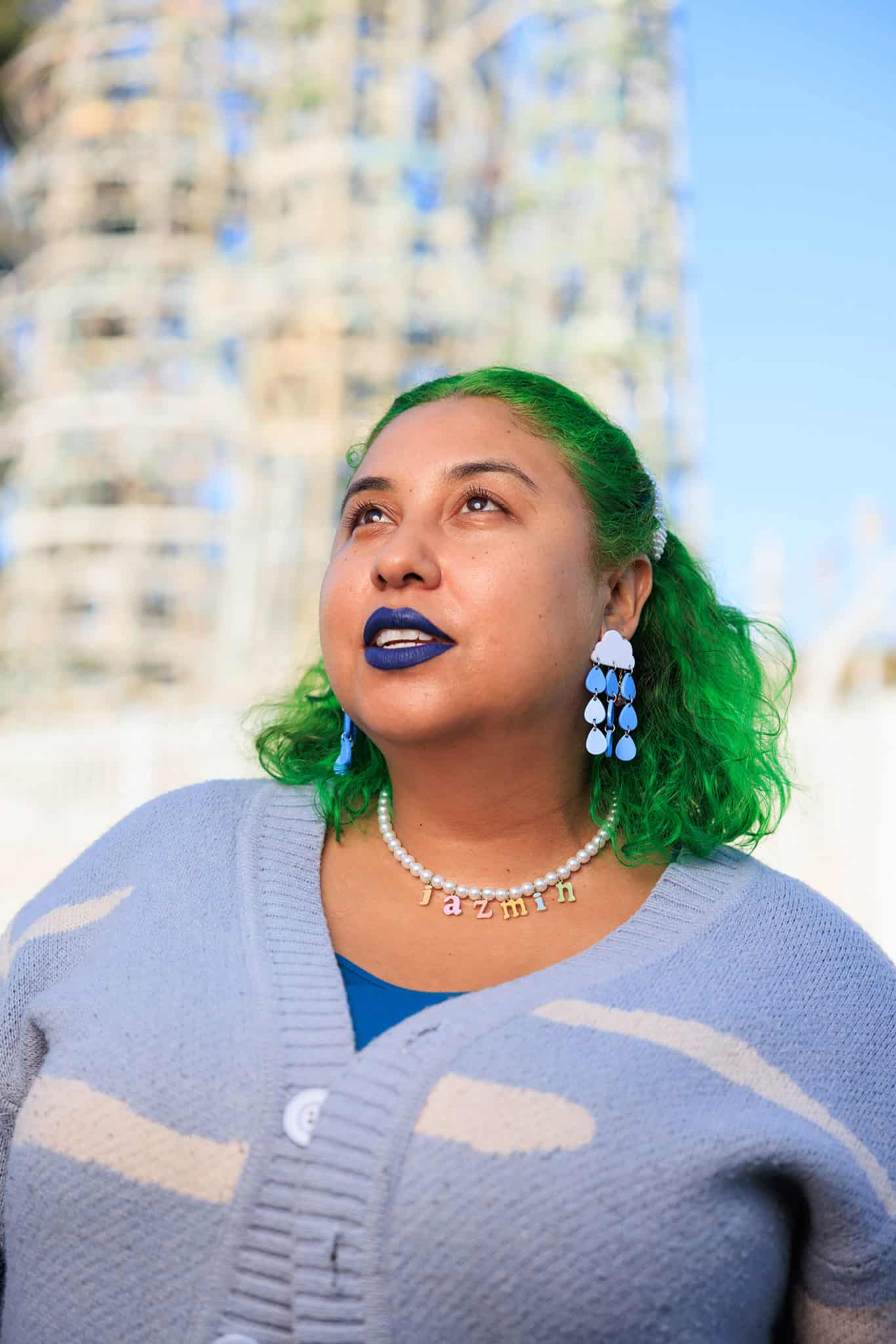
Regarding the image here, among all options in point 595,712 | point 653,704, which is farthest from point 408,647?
point 653,704

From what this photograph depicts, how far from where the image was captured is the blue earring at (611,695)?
1.92 meters

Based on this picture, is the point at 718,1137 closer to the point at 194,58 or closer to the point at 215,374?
the point at 215,374

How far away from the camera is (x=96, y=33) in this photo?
23078mm

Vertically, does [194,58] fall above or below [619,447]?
above

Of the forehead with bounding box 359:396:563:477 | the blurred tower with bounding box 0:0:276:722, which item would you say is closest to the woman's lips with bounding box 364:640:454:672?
the forehead with bounding box 359:396:563:477

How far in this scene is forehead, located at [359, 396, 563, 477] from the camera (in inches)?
72.8

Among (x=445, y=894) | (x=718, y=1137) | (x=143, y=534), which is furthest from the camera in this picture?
(x=143, y=534)

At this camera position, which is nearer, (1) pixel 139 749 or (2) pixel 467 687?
(2) pixel 467 687

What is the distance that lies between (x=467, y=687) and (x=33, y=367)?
2271 centimetres

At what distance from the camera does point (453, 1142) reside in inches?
55.5

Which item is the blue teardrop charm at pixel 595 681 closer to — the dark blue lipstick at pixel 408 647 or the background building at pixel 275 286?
the dark blue lipstick at pixel 408 647

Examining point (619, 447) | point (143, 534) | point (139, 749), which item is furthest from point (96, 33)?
point (619, 447)

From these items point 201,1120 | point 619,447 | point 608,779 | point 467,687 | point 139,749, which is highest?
point 619,447

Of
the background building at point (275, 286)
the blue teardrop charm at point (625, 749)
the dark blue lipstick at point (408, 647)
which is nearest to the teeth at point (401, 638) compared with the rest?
the dark blue lipstick at point (408, 647)
